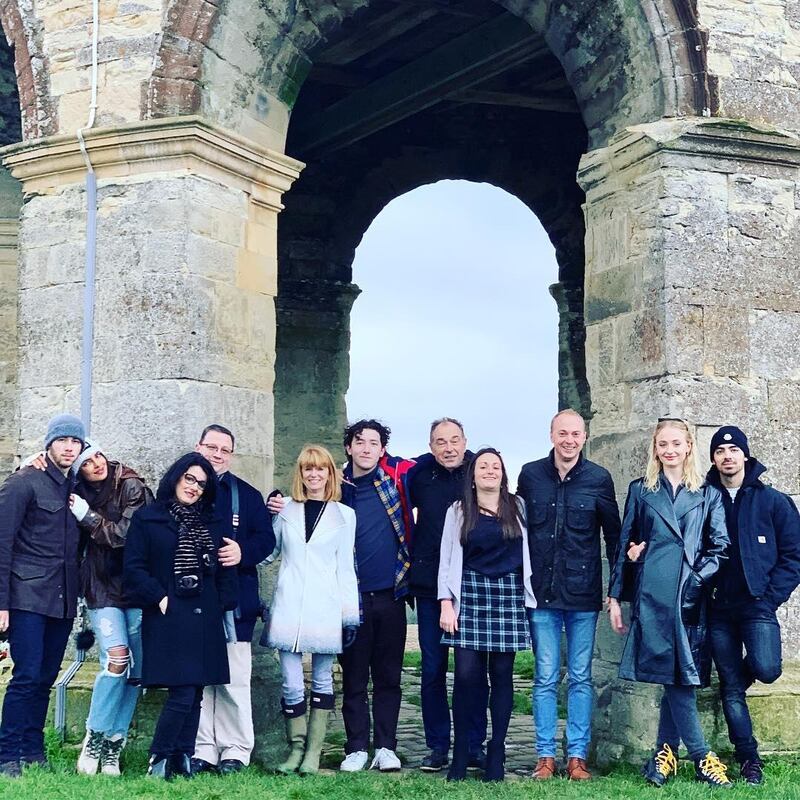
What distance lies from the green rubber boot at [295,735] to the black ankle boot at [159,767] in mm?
562

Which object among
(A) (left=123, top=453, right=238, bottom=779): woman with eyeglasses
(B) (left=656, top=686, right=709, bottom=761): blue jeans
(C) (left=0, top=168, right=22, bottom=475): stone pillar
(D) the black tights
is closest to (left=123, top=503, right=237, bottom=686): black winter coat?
(A) (left=123, top=453, right=238, bottom=779): woman with eyeglasses

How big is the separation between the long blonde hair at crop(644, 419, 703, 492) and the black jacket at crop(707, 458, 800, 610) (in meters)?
0.17

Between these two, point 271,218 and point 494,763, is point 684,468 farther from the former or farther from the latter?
point 271,218

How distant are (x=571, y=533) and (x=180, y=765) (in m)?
1.93

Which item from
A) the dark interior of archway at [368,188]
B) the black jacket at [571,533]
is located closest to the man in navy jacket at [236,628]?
the black jacket at [571,533]

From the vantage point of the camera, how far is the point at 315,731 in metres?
5.64

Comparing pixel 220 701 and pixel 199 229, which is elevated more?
pixel 199 229

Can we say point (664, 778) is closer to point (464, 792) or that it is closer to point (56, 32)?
point (464, 792)

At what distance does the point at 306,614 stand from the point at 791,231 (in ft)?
10.1

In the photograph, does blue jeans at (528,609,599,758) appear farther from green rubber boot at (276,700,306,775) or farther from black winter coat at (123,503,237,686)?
black winter coat at (123,503,237,686)

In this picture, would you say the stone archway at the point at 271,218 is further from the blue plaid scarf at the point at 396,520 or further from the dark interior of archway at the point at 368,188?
the dark interior of archway at the point at 368,188

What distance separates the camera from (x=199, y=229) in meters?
6.12

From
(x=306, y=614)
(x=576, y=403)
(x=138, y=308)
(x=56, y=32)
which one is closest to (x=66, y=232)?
(x=138, y=308)

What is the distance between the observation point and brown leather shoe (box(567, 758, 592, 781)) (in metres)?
5.58
